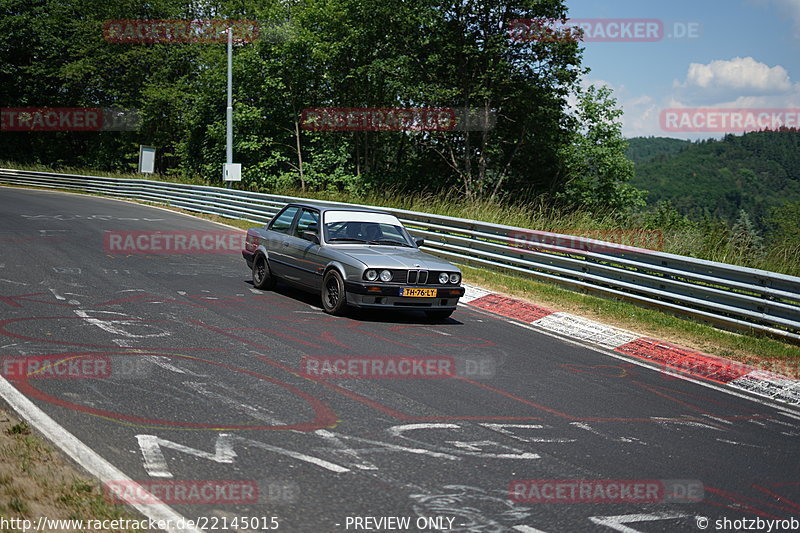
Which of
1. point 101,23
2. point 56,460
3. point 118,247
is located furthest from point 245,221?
point 101,23

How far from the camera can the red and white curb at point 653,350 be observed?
8.38m

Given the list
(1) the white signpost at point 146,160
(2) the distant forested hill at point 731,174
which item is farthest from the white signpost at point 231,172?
(2) the distant forested hill at point 731,174

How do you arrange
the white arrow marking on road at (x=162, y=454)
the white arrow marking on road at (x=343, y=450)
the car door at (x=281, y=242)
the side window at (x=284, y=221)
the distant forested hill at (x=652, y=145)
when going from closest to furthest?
the white arrow marking on road at (x=162, y=454), the white arrow marking on road at (x=343, y=450), the car door at (x=281, y=242), the side window at (x=284, y=221), the distant forested hill at (x=652, y=145)

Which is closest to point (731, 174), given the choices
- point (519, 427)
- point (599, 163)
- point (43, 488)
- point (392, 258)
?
point (599, 163)

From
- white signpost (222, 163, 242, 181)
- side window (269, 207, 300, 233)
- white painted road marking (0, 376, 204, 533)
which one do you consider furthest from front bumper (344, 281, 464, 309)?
white signpost (222, 163, 242, 181)

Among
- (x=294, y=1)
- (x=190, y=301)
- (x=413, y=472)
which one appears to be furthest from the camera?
(x=294, y=1)

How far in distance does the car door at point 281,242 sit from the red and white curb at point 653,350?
10.3 feet

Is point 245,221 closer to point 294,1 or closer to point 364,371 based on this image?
point 364,371

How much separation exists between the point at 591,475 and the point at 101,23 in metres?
52.4

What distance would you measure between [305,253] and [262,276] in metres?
1.34

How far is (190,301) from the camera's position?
10586mm

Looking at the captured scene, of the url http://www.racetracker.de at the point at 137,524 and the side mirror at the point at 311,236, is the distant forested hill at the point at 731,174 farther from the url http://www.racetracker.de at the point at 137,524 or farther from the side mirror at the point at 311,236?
the url http://www.racetracker.de at the point at 137,524

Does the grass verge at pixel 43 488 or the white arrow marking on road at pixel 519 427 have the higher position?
the grass verge at pixel 43 488

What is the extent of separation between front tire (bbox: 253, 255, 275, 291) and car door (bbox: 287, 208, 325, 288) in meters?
0.70
